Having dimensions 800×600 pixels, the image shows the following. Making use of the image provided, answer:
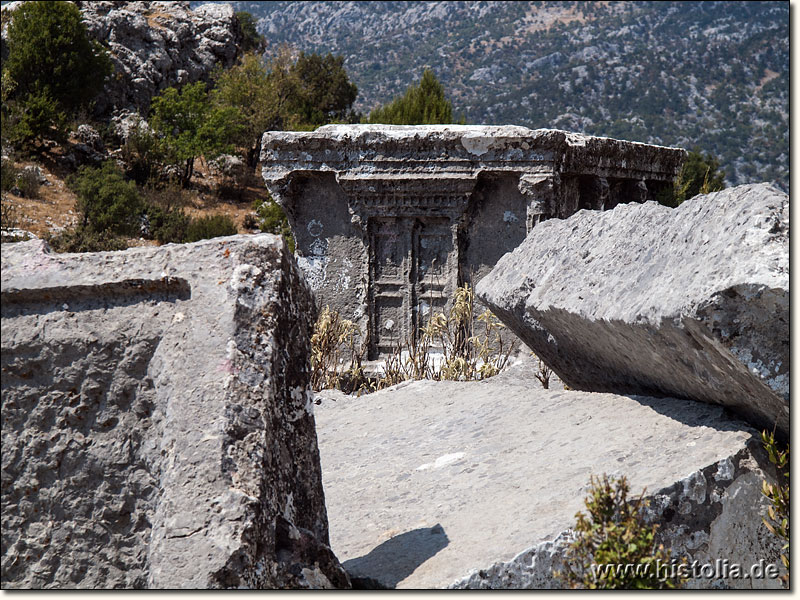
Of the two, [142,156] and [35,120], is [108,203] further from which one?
[142,156]

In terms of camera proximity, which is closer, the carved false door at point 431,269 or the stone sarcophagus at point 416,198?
the stone sarcophagus at point 416,198

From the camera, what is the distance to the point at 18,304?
2.24 metres

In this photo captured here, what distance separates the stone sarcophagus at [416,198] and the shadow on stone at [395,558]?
231 inches

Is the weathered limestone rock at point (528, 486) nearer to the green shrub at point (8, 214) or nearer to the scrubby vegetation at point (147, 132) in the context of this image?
the scrubby vegetation at point (147, 132)

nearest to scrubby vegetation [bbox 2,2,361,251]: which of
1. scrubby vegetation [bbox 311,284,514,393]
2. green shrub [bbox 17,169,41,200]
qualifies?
green shrub [bbox 17,169,41,200]

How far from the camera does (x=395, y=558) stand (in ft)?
8.16

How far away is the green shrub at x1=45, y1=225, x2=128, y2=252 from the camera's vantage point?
17594 millimetres

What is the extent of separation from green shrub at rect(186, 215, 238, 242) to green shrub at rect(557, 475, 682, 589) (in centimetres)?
1890

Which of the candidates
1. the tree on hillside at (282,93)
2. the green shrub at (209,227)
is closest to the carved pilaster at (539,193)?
the green shrub at (209,227)

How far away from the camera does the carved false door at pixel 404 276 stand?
29.0 feet

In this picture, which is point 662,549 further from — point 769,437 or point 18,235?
point 18,235

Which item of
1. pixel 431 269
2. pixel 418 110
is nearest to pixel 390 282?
pixel 431 269

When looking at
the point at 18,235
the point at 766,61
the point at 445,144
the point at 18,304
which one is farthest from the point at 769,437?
the point at 766,61

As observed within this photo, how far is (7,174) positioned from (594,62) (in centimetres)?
3396
